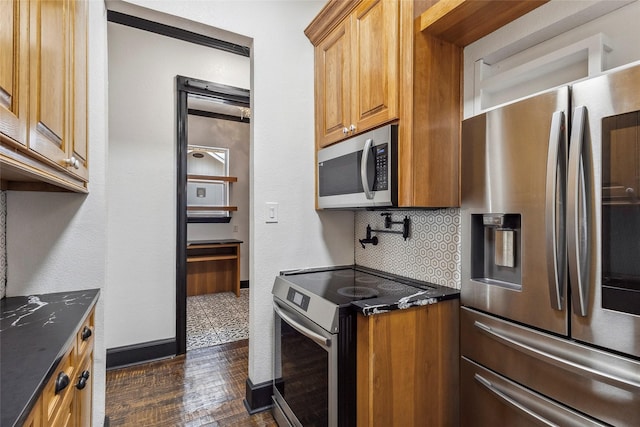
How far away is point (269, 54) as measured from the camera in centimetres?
205

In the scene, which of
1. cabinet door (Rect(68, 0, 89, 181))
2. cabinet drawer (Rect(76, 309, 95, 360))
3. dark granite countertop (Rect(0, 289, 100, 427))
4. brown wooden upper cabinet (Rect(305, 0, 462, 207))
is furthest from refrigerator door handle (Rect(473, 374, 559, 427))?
cabinet door (Rect(68, 0, 89, 181))

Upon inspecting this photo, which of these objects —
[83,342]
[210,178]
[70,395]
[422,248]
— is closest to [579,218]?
[422,248]

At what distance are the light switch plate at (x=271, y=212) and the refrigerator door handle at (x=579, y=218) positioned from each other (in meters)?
1.53

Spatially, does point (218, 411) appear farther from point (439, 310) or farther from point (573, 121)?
point (573, 121)

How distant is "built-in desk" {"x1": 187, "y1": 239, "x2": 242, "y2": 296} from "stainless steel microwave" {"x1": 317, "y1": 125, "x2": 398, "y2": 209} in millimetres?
3010

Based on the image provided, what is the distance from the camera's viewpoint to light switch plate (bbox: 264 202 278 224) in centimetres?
203

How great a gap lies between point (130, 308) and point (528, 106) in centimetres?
300

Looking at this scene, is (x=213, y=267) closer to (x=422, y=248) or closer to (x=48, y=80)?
(x=422, y=248)

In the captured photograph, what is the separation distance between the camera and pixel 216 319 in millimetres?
3590

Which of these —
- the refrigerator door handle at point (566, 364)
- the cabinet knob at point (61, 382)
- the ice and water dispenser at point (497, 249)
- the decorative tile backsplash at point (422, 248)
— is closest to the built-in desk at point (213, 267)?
the decorative tile backsplash at point (422, 248)

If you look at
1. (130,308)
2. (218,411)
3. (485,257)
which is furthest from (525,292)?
(130,308)

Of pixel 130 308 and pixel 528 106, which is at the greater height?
pixel 528 106

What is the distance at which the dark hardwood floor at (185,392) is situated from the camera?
6.16ft

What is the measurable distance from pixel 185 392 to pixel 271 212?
4.63 feet
